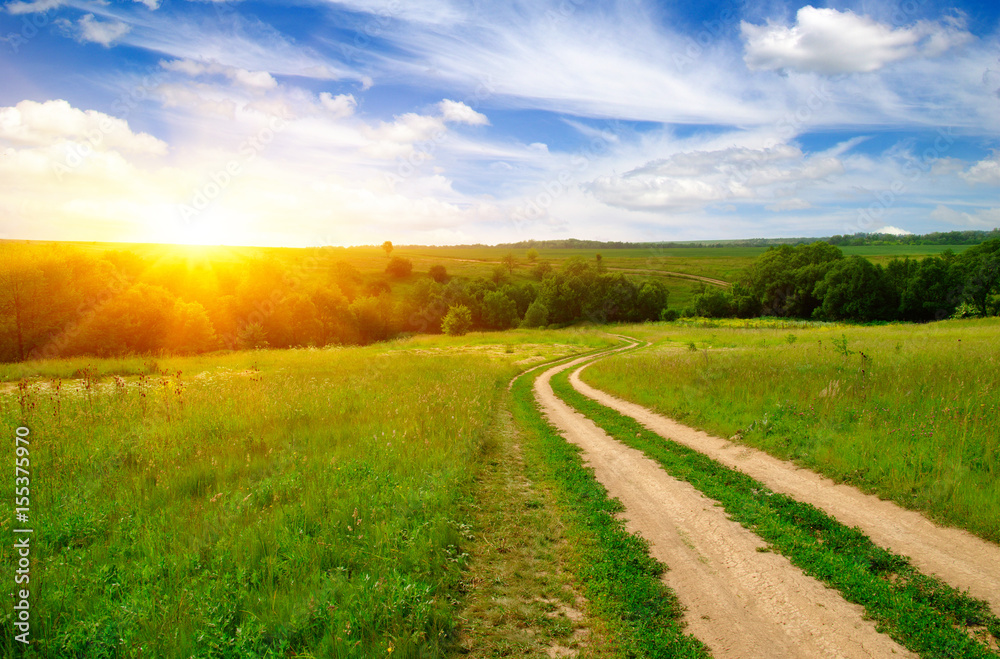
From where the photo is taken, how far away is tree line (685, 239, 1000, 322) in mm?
76812

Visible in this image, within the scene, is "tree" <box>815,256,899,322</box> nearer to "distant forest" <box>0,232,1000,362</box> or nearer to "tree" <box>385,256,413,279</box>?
"distant forest" <box>0,232,1000,362</box>

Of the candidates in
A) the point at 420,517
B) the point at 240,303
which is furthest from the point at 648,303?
the point at 420,517

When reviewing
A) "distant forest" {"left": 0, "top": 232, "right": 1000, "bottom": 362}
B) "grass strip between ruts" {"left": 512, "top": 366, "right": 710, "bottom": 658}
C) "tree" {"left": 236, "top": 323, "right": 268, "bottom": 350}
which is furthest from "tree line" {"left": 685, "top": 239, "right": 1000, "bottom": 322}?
"grass strip between ruts" {"left": 512, "top": 366, "right": 710, "bottom": 658}

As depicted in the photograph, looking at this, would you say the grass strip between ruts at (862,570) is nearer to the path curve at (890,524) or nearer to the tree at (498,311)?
the path curve at (890,524)

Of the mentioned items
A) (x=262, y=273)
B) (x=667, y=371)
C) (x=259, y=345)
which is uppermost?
(x=262, y=273)

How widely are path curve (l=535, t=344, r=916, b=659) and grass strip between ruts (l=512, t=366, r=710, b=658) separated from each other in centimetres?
20

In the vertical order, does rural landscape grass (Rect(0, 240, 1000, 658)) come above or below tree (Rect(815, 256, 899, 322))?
below

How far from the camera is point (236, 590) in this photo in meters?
4.62

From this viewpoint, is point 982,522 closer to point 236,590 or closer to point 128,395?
point 236,590

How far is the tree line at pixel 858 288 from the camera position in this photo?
76.8 meters

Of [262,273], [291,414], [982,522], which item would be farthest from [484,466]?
[262,273]

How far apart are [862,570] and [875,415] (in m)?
6.81

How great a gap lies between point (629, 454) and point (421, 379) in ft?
36.1

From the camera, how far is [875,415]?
1039cm
